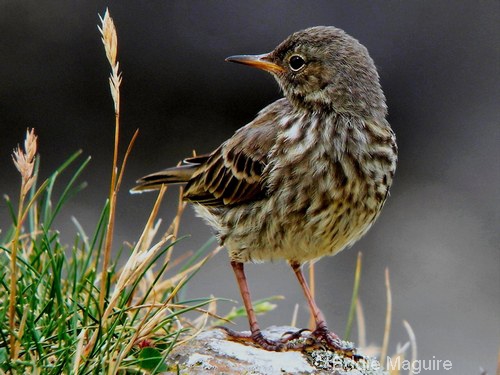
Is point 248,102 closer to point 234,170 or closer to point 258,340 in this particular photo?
point 234,170

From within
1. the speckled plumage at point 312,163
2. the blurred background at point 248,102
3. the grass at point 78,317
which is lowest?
the grass at point 78,317

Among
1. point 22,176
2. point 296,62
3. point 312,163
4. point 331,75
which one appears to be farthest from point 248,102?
point 22,176

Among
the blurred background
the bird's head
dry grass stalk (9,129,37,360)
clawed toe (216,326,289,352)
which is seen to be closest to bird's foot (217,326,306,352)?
clawed toe (216,326,289,352)

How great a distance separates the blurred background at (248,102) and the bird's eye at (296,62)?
14.2 ft

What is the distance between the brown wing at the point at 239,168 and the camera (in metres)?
6.02

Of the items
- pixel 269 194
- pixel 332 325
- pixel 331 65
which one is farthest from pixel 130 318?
pixel 332 325

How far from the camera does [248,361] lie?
16.7 feet

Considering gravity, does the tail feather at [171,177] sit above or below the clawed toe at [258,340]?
above

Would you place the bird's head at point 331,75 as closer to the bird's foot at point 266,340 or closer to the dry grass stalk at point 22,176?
the bird's foot at point 266,340

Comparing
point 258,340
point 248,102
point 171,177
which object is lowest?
point 258,340

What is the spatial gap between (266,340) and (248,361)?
1.52ft

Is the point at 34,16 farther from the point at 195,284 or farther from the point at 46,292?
Result: the point at 46,292

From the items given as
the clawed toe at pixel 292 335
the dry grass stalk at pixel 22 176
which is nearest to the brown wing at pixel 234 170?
the clawed toe at pixel 292 335

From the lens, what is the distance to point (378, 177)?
19.2ft
